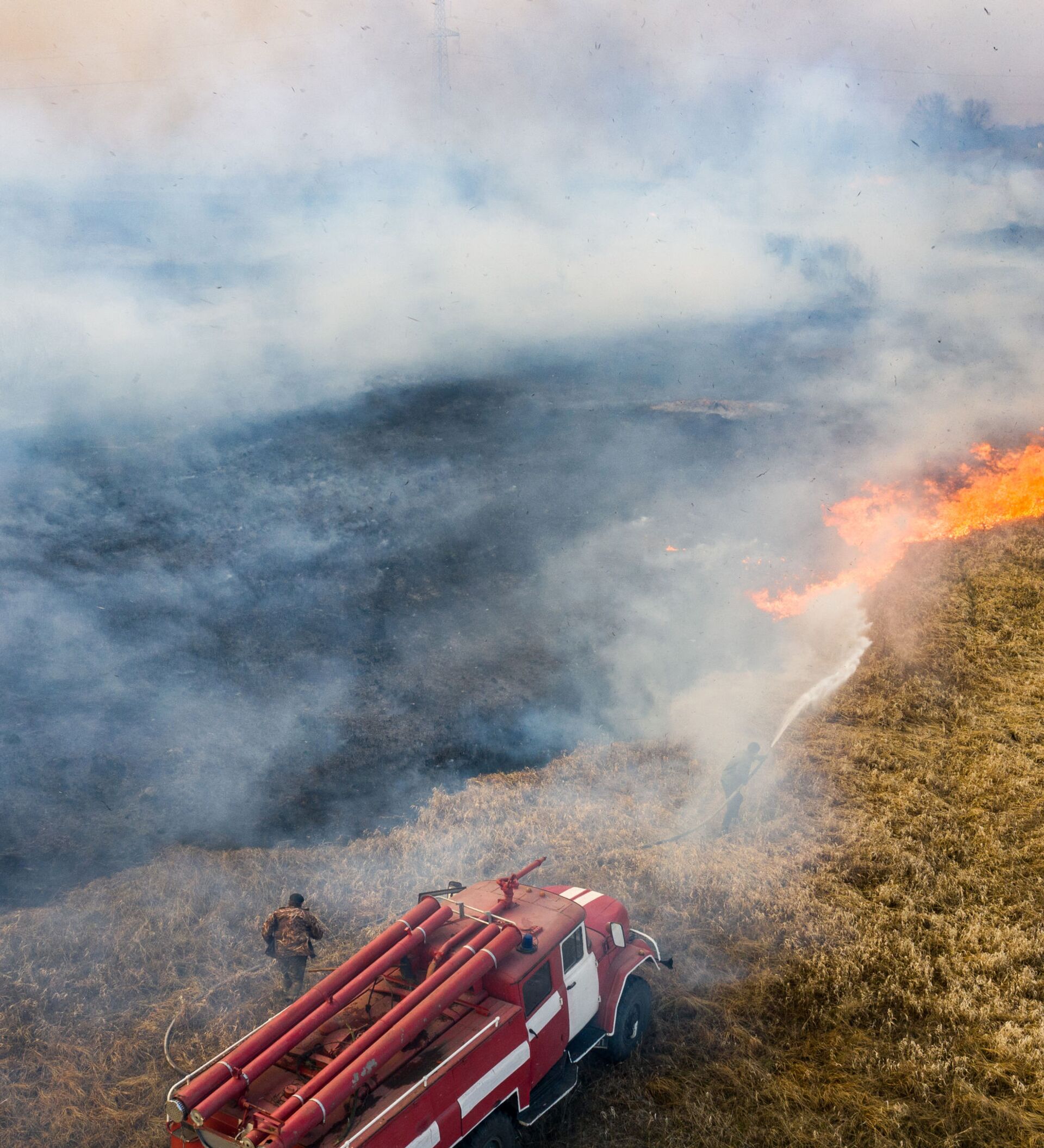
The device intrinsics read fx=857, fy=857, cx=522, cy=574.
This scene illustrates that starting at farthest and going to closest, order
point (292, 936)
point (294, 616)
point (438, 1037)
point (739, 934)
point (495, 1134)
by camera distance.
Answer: point (294, 616) < point (739, 934) < point (292, 936) < point (495, 1134) < point (438, 1037)

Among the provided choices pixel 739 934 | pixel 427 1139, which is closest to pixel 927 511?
pixel 739 934

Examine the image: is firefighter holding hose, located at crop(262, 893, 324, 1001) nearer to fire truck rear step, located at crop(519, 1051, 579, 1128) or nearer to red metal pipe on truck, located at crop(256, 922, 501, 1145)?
red metal pipe on truck, located at crop(256, 922, 501, 1145)

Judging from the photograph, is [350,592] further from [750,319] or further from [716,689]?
[750,319]

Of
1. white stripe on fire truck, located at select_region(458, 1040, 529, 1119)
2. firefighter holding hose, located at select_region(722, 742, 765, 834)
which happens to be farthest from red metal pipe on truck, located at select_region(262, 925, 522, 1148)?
firefighter holding hose, located at select_region(722, 742, 765, 834)

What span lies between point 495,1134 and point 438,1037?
3.24 feet

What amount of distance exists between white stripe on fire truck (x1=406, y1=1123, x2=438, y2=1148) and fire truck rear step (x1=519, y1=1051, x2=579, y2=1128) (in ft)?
3.69

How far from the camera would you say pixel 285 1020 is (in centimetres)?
637

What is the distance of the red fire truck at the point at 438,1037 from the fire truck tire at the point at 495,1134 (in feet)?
0.04

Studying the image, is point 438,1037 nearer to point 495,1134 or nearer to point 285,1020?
point 495,1134

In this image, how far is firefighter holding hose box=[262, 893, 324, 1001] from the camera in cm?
871

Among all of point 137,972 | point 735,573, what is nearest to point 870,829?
point 735,573

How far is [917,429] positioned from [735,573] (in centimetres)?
806

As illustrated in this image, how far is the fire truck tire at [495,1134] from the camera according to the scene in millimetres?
6598

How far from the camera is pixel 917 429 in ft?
73.3
